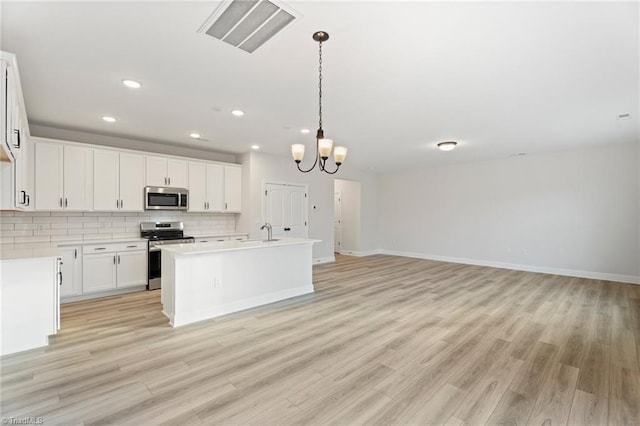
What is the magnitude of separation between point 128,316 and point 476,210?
25.2ft

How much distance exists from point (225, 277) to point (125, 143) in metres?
3.41

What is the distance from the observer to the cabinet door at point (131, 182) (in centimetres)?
504

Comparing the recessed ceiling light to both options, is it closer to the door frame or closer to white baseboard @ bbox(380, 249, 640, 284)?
the door frame

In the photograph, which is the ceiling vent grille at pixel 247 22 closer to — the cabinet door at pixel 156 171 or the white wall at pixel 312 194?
the cabinet door at pixel 156 171

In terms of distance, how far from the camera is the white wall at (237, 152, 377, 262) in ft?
21.2

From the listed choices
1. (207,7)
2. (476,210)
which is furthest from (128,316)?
(476,210)

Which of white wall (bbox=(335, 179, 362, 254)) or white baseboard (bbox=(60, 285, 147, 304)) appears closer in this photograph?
white baseboard (bbox=(60, 285, 147, 304))

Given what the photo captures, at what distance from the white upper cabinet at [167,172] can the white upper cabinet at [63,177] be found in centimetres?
85

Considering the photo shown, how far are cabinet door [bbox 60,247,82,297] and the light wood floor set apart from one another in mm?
279

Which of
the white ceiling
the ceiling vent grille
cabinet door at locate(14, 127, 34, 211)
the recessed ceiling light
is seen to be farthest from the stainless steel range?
the ceiling vent grille

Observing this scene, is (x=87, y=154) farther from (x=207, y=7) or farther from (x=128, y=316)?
(x=207, y=7)

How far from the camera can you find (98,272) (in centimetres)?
462

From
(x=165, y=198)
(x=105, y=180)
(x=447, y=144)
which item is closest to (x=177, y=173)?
(x=165, y=198)

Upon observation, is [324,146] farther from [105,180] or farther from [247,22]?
[105,180]
